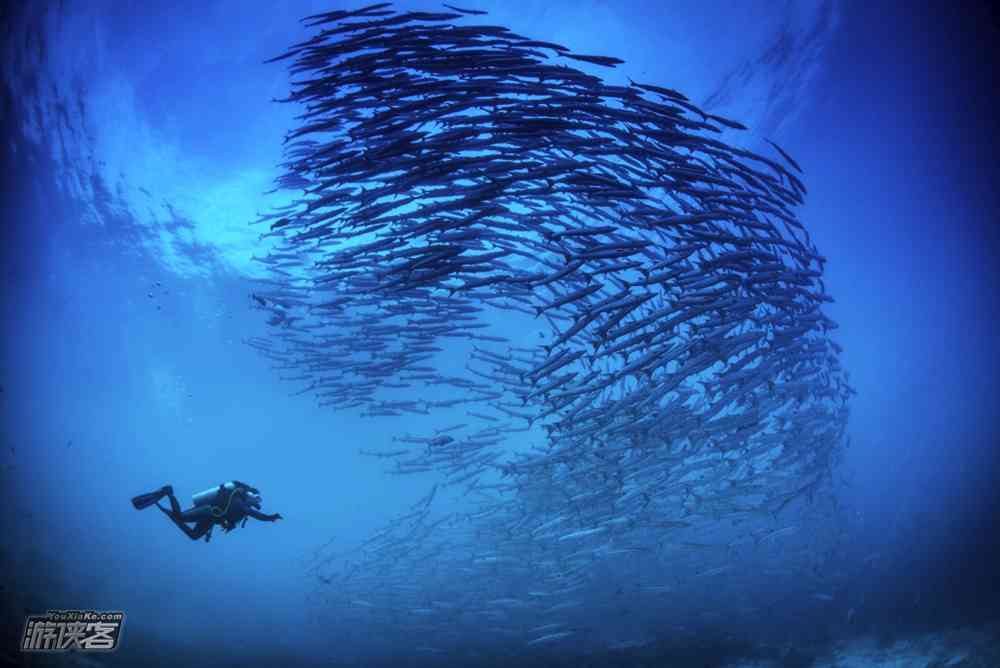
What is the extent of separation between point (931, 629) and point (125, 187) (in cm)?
2766

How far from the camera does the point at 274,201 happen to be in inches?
653

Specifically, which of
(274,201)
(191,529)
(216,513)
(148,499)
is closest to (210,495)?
(216,513)

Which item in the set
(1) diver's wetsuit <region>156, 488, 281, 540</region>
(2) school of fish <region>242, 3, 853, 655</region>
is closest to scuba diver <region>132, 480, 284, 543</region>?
(1) diver's wetsuit <region>156, 488, 281, 540</region>

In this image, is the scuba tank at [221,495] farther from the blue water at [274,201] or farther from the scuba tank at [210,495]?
the blue water at [274,201]

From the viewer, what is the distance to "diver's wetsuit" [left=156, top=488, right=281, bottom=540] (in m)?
6.40

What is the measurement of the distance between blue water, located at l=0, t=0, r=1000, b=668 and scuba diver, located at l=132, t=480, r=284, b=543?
6.84m

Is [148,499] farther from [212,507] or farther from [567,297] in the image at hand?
[567,297]

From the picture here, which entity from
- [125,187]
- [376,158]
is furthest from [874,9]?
[125,187]

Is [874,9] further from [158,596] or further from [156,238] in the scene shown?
[158,596]

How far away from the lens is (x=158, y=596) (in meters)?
23.1

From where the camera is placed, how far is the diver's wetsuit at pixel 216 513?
21.0 feet

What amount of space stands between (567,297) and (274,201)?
14.3 metres

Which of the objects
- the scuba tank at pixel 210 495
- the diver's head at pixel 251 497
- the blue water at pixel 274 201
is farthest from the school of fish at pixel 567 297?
the scuba tank at pixel 210 495

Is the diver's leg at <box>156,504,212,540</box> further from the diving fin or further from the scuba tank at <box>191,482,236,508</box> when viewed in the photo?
the scuba tank at <box>191,482,236,508</box>
